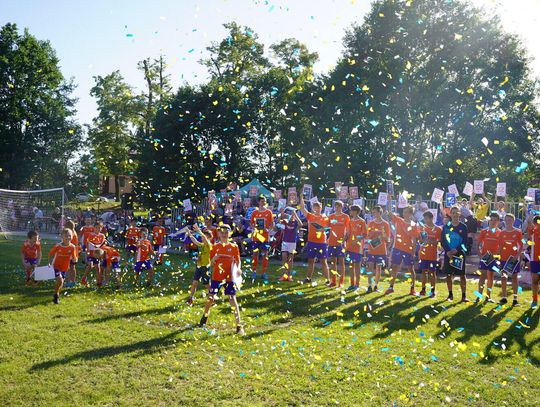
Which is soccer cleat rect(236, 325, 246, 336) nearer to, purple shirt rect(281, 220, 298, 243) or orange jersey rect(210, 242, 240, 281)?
orange jersey rect(210, 242, 240, 281)

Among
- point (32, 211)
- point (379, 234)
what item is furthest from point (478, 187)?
point (32, 211)

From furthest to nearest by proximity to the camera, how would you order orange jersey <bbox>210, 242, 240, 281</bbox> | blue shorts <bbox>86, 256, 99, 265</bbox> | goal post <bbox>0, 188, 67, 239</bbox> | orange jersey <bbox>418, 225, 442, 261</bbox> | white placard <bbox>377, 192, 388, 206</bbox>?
goal post <bbox>0, 188, 67, 239</bbox>, white placard <bbox>377, 192, 388, 206</bbox>, blue shorts <bbox>86, 256, 99, 265</bbox>, orange jersey <bbox>418, 225, 442, 261</bbox>, orange jersey <bbox>210, 242, 240, 281</bbox>

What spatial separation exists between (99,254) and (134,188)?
2519cm

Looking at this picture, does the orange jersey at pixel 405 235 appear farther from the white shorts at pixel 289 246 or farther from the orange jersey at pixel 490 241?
the white shorts at pixel 289 246

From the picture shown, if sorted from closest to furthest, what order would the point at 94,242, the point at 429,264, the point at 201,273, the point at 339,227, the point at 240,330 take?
the point at 240,330
the point at 201,273
the point at 429,264
the point at 339,227
the point at 94,242

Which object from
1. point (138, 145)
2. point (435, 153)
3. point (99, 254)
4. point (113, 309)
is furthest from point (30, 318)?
point (138, 145)

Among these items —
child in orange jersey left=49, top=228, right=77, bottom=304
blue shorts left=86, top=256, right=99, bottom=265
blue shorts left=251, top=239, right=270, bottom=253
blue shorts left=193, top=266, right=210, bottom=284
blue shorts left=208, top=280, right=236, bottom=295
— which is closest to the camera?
blue shorts left=208, top=280, right=236, bottom=295

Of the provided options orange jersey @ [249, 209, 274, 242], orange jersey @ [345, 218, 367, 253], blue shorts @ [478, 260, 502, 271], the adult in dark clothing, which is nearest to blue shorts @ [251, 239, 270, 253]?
orange jersey @ [249, 209, 274, 242]

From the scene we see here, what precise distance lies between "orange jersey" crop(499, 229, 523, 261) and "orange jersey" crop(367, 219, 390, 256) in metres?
2.51

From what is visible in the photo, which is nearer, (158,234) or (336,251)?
(336,251)

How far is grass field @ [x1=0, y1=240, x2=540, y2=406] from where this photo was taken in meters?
5.63

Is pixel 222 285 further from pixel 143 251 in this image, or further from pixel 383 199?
pixel 383 199

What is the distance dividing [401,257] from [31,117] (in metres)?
41.6

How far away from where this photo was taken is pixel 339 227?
12.3m
